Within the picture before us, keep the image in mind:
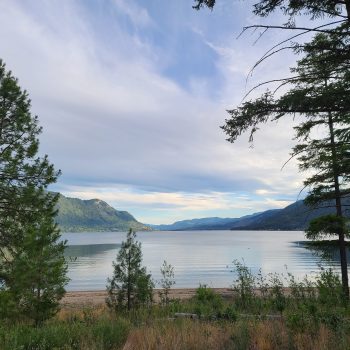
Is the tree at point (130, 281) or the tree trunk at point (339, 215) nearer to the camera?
the tree at point (130, 281)

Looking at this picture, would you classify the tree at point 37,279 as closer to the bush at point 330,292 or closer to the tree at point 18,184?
the tree at point 18,184

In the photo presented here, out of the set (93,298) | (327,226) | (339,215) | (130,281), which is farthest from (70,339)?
(93,298)

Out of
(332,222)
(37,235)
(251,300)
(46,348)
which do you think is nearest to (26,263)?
(37,235)

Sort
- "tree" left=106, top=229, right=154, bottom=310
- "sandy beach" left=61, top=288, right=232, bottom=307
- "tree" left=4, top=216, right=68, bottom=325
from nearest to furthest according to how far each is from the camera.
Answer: "tree" left=4, top=216, right=68, bottom=325
"tree" left=106, top=229, right=154, bottom=310
"sandy beach" left=61, top=288, right=232, bottom=307

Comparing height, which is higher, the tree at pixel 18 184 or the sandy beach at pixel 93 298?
the tree at pixel 18 184

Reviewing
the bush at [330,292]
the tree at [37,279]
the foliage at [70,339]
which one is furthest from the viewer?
the tree at [37,279]

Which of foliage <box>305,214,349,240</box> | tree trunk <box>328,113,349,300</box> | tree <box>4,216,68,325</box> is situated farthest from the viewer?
foliage <box>305,214,349,240</box>

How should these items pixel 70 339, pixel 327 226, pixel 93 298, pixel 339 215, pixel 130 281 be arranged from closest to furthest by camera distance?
pixel 70 339, pixel 130 281, pixel 327 226, pixel 339 215, pixel 93 298

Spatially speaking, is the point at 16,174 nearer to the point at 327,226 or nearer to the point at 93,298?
the point at 327,226

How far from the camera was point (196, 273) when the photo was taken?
62.5 meters

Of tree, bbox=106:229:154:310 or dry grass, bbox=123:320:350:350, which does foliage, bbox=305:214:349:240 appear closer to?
tree, bbox=106:229:154:310

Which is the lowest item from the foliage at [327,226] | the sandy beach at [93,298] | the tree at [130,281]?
the sandy beach at [93,298]

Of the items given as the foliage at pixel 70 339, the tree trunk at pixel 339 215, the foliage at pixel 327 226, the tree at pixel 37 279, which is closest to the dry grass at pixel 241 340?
the foliage at pixel 70 339

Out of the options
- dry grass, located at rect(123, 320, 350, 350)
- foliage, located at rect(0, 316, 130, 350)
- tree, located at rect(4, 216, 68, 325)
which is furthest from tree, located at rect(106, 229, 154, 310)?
dry grass, located at rect(123, 320, 350, 350)
